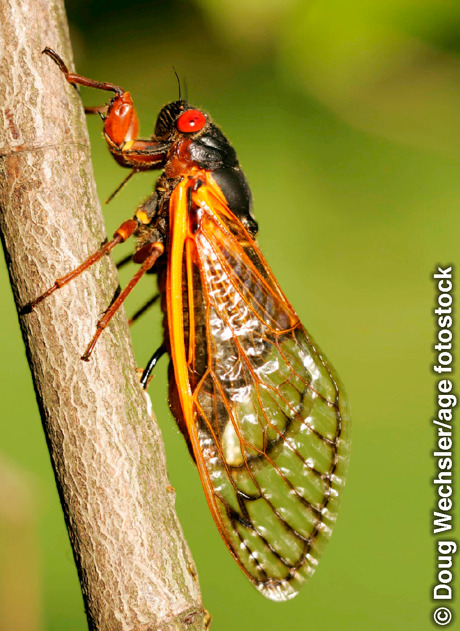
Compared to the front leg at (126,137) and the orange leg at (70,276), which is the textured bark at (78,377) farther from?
the front leg at (126,137)

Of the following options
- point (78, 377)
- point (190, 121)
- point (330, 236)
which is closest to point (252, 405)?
point (78, 377)

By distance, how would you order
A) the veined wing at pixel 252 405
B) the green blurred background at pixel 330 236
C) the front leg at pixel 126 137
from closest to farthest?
the veined wing at pixel 252 405, the front leg at pixel 126 137, the green blurred background at pixel 330 236

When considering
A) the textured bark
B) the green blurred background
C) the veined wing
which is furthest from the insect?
the green blurred background

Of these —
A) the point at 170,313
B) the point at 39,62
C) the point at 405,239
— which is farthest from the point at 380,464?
the point at 39,62

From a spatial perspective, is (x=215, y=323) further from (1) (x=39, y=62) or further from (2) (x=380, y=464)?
(2) (x=380, y=464)

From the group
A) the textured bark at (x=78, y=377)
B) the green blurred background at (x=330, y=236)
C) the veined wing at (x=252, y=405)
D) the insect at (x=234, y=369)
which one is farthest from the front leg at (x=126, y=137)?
the green blurred background at (x=330, y=236)

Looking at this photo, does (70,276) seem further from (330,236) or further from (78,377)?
(330,236)
